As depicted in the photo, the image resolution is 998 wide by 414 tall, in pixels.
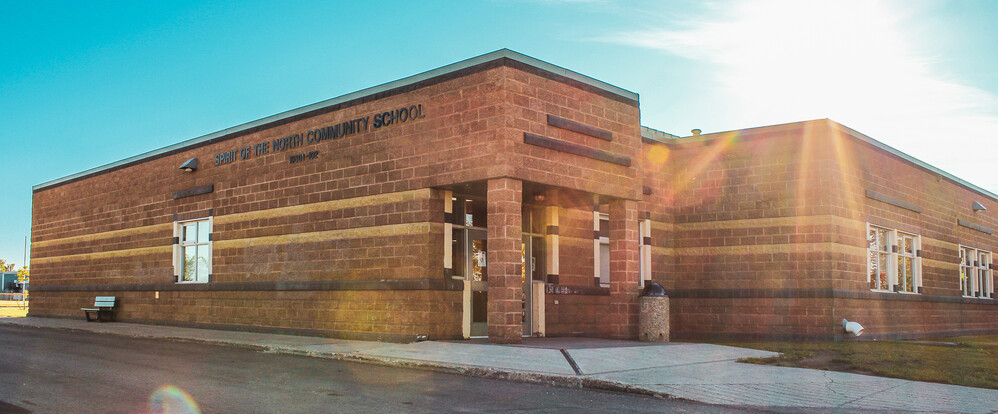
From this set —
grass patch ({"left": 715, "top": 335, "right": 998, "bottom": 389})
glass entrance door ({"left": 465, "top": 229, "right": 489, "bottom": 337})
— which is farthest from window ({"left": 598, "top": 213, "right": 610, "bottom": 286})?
grass patch ({"left": 715, "top": 335, "right": 998, "bottom": 389})

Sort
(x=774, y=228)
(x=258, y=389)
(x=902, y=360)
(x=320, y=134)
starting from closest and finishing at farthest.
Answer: (x=258, y=389), (x=902, y=360), (x=320, y=134), (x=774, y=228)

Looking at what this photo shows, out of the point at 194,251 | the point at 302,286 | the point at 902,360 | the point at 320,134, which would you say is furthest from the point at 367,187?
the point at 902,360

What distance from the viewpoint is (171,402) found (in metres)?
8.55

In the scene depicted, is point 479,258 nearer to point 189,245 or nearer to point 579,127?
point 579,127

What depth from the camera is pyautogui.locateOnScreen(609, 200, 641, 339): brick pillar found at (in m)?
18.8

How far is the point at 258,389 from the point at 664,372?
574 cm

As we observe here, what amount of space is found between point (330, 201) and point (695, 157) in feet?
34.0

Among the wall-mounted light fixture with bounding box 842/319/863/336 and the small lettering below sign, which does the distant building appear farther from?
the wall-mounted light fixture with bounding box 842/319/863/336

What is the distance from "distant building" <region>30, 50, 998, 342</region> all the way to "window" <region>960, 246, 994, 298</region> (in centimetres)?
288

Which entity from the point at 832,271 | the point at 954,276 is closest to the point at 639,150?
the point at 832,271

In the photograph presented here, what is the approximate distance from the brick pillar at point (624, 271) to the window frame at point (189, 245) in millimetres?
11351

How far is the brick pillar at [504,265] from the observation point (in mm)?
15820

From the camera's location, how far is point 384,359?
13.5 metres

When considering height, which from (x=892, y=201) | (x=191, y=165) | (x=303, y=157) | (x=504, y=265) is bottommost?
(x=504, y=265)
